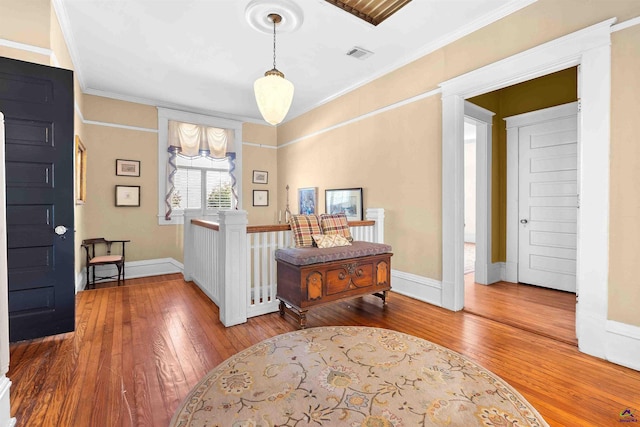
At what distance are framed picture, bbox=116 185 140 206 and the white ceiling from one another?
62.3 inches

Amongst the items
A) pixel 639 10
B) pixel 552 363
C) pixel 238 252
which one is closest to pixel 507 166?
pixel 639 10

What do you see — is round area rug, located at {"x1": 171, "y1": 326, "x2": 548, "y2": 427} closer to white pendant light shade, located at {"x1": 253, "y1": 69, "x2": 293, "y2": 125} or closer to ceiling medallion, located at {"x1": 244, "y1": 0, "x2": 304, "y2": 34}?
white pendant light shade, located at {"x1": 253, "y1": 69, "x2": 293, "y2": 125}

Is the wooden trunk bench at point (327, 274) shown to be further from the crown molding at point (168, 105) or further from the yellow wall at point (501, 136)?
the crown molding at point (168, 105)

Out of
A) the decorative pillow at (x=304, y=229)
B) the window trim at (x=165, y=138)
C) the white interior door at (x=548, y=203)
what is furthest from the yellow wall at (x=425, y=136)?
the window trim at (x=165, y=138)

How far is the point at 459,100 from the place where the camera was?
330 cm

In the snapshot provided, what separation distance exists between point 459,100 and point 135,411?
3.90 meters

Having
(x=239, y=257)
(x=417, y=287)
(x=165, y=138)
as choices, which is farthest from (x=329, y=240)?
(x=165, y=138)

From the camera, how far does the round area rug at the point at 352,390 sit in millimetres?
1627

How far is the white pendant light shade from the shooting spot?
2779 mm

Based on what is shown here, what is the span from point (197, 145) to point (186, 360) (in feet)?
15.0

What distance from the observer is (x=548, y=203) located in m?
4.11

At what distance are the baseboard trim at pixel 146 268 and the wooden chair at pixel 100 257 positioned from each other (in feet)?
0.34

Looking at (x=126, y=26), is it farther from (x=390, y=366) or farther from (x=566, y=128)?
(x=566, y=128)

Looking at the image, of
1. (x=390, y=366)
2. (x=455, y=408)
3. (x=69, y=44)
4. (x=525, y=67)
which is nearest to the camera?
(x=455, y=408)
